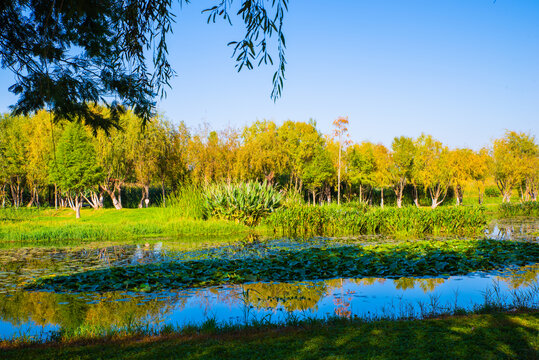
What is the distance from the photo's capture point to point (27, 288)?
889 cm

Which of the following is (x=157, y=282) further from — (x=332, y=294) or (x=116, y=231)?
(x=116, y=231)

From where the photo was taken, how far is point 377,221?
20109 mm

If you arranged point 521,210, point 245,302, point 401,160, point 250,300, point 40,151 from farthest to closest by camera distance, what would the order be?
point 401,160
point 40,151
point 521,210
point 250,300
point 245,302

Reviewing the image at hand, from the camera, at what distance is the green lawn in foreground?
439 centimetres

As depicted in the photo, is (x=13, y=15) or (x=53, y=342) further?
(x=13, y=15)

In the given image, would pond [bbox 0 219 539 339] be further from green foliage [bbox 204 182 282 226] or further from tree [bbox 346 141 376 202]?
tree [bbox 346 141 376 202]

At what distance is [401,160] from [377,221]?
33174 millimetres

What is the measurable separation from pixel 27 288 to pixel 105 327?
381 cm

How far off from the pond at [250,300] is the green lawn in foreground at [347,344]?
3.44ft

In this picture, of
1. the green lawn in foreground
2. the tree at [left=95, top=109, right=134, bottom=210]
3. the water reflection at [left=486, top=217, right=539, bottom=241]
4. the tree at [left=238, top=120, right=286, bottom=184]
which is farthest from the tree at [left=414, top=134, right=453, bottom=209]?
the green lawn in foreground

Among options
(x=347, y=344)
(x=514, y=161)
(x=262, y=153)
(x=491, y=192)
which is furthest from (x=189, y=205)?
(x=491, y=192)

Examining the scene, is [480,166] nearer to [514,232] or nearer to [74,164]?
[514,232]

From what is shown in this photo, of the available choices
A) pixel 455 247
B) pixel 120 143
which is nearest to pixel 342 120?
pixel 120 143

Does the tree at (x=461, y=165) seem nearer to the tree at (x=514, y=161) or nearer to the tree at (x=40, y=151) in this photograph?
the tree at (x=514, y=161)
